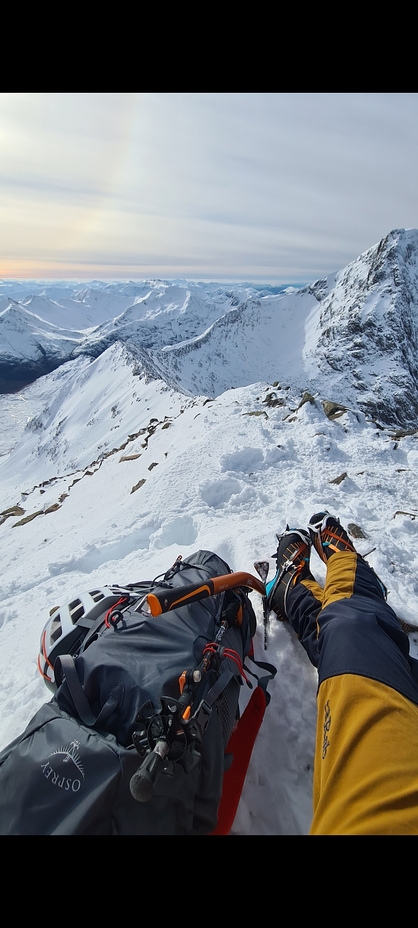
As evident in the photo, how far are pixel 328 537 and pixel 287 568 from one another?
2.39 ft

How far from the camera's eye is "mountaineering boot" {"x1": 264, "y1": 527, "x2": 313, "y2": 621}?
149 inches

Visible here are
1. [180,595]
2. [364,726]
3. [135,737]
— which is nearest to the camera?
[135,737]

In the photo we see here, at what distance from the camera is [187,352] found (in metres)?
144

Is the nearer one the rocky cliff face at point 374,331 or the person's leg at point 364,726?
the person's leg at point 364,726

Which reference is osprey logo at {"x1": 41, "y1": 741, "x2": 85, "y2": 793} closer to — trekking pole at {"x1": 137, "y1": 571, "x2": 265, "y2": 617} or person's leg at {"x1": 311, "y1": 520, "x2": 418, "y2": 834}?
trekking pole at {"x1": 137, "y1": 571, "x2": 265, "y2": 617}

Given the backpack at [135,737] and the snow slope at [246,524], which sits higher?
the backpack at [135,737]

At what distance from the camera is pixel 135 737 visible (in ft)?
5.97

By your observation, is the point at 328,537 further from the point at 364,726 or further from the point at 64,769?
the point at 64,769

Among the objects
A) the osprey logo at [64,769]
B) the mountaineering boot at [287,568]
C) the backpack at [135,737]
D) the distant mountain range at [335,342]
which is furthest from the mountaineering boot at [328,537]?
the distant mountain range at [335,342]

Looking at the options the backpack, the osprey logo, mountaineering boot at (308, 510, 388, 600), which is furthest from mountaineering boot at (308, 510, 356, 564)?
the osprey logo

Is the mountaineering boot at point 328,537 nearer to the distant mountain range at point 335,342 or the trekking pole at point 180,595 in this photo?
the trekking pole at point 180,595

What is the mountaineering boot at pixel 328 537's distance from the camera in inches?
166

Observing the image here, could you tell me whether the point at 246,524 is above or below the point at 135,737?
below

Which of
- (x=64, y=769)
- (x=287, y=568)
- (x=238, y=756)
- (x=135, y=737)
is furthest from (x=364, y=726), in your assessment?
(x=287, y=568)
